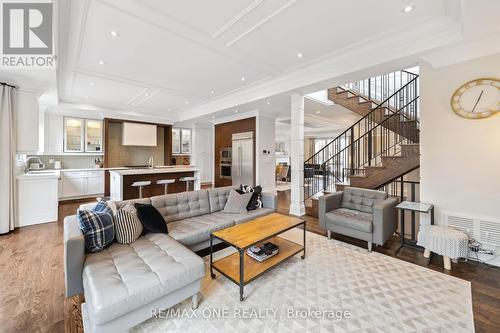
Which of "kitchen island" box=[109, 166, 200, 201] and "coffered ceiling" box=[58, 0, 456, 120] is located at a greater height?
"coffered ceiling" box=[58, 0, 456, 120]

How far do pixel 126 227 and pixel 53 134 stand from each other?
20.5ft

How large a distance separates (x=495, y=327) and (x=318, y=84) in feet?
12.5

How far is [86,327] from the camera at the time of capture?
172 cm

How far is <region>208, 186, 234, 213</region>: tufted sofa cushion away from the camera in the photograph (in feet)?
11.8

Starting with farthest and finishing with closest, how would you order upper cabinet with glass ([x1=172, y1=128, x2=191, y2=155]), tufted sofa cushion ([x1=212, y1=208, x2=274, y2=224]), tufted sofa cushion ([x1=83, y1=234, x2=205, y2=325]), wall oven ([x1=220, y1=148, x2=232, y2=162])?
upper cabinet with glass ([x1=172, y1=128, x2=191, y2=155]) < wall oven ([x1=220, y1=148, x2=232, y2=162]) < tufted sofa cushion ([x1=212, y1=208, x2=274, y2=224]) < tufted sofa cushion ([x1=83, y1=234, x2=205, y2=325])

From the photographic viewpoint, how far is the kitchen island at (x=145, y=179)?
4971 mm

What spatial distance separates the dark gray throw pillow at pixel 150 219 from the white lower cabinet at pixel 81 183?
5.32 meters

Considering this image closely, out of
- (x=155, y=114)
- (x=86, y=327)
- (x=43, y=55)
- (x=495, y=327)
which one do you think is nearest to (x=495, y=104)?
(x=495, y=327)

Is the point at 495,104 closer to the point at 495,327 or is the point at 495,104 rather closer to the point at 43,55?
the point at 495,327

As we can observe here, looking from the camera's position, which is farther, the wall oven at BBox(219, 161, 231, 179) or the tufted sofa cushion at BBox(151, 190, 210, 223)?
the wall oven at BBox(219, 161, 231, 179)

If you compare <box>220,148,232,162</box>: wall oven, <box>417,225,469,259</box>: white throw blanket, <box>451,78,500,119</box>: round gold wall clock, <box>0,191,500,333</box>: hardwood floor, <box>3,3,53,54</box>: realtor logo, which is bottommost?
<box>0,191,500,333</box>: hardwood floor

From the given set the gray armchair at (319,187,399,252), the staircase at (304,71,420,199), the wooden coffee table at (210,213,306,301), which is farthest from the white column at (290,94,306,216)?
the wooden coffee table at (210,213,306,301)

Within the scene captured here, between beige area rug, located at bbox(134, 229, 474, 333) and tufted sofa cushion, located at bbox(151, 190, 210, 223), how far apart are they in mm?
1067

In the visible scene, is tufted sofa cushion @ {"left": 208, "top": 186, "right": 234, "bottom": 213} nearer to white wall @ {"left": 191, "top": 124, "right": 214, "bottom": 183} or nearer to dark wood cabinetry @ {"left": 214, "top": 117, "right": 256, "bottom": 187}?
dark wood cabinetry @ {"left": 214, "top": 117, "right": 256, "bottom": 187}
